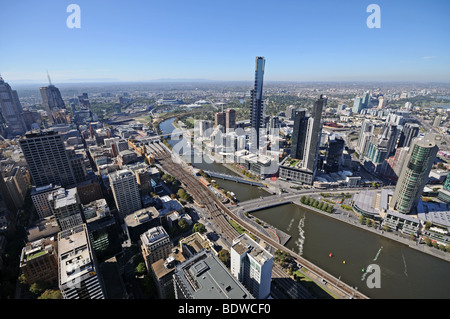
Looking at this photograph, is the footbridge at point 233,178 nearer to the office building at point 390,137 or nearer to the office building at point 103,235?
the office building at point 103,235

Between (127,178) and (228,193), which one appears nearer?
(127,178)

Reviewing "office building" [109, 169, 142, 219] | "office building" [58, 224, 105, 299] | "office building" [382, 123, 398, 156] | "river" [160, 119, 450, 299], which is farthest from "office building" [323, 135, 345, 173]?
"office building" [58, 224, 105, 299]

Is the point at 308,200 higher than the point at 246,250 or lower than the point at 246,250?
lower

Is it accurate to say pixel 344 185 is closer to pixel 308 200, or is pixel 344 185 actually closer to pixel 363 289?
pixel 308 200

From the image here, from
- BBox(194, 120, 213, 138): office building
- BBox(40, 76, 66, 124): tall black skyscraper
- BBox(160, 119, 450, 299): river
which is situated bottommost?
BBox(160, 119, 450, 299): river

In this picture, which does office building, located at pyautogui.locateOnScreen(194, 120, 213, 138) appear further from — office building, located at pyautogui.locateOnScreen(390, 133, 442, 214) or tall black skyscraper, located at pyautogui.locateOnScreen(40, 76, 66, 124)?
tall black skyscraper, located at pyautogui.locateOnScreen(40, 76, 66, 124)
